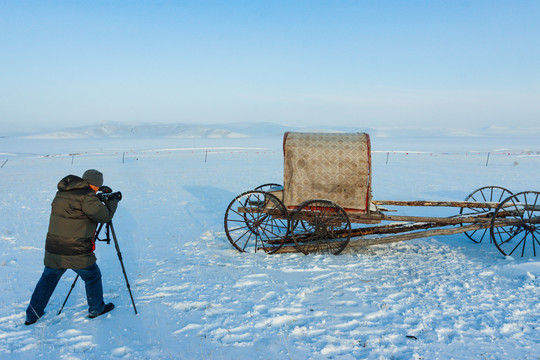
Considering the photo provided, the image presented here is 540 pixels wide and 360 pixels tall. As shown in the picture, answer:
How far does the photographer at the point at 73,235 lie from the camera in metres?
4.16

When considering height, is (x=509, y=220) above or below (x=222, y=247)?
above

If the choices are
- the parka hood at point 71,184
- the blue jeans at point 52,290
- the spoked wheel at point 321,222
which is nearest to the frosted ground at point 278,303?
A: the blue jeans at point 52,290

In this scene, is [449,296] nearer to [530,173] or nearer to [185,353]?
[185,353]

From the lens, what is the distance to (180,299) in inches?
195

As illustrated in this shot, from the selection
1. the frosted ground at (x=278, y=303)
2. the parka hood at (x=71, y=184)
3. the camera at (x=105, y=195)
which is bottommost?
the frosted ground at (x=278, y=303)

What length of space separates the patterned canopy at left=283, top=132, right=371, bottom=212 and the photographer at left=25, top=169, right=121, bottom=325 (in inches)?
135

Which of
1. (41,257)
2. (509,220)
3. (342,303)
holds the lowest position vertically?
(41,257)

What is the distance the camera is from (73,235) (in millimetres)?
4207

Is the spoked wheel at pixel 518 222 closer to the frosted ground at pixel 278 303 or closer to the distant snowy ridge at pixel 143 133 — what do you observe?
the frosted ground at pixel 278 303

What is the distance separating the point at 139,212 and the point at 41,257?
13.2 feet

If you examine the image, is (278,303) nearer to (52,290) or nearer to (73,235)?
(73,235)

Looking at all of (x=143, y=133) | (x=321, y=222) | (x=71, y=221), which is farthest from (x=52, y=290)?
(x=143, y=133)

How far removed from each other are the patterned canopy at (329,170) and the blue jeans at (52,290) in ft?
11.8

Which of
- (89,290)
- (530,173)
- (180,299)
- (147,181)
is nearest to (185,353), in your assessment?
(180,299)
